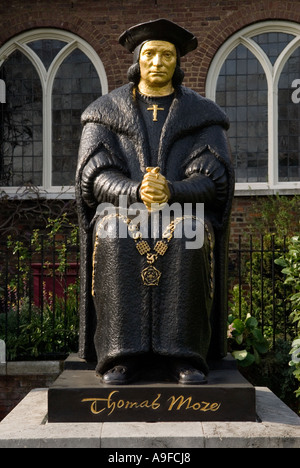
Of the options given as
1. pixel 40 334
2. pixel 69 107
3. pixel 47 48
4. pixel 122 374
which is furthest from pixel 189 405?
pixel 47 48

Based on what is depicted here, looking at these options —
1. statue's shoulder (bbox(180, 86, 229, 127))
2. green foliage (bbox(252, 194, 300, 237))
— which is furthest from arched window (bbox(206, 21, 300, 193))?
statue's shoulder (bbox(180, 86, 229, 127))

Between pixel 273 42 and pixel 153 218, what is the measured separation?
946 centimetres

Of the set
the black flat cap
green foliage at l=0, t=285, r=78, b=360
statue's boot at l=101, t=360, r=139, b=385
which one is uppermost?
the black flat cap

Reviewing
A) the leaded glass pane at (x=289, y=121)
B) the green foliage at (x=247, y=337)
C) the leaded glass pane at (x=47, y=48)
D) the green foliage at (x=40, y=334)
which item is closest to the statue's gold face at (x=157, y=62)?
the green foliage at (x=247, y=337)

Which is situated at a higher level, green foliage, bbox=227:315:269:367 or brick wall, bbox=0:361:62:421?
green foliage, bbox=227:315:269:367

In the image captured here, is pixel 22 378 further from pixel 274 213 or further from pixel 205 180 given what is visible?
pixel 274 213

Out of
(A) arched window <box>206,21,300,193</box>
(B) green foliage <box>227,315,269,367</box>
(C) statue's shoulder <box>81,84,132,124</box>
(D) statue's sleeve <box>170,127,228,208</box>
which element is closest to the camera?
(D) statue's sleeve <box>170,127,228,208</box>

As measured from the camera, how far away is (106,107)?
4.41m

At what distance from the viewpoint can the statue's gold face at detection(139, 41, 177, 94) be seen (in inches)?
170

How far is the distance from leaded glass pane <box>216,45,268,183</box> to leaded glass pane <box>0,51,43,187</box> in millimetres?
3554

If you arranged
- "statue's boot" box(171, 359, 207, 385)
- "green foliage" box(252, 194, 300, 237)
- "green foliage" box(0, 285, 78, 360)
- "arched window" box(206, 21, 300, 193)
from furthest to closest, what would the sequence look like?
"arched window" box(206, 21, 300, 193), "green foliage" box(252, 194, 300, 237), "green foliage" box(0, 285, 78, 360), "statue's boot" box(171, 359, 207, 385)

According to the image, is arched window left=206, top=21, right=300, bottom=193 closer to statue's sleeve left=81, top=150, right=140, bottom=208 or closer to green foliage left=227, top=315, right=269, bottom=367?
green foliage left=227, top=315, right=269, bottom=367

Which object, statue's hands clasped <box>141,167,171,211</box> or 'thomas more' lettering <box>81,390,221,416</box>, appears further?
statue's hands clasped <box>141,167,171,211</box>

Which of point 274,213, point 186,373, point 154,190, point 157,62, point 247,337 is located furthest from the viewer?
point 274,213
